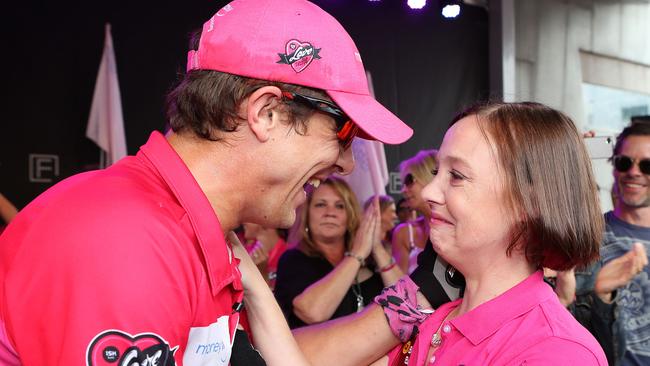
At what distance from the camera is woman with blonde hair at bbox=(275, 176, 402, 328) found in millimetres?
3467

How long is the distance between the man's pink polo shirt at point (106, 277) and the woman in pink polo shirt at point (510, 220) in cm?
56

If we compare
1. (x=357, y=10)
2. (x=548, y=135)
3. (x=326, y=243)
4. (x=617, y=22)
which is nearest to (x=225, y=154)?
(x=548, y=135)

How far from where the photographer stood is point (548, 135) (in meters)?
1.41

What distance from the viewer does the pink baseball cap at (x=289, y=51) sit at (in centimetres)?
133

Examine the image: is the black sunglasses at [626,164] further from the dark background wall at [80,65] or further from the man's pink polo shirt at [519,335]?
the dark background wall at [80,65]

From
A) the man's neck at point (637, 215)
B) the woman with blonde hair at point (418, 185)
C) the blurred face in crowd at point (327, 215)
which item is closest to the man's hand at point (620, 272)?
the man's neck at point (637, 215)

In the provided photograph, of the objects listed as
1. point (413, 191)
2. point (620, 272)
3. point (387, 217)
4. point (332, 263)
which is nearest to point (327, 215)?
point (332, 263)

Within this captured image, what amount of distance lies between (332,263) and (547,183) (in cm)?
249

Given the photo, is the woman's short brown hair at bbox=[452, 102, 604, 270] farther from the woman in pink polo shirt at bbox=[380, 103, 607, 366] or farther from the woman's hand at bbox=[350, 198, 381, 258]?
the woman's hand at bbox=[350, 198, 381, 258]

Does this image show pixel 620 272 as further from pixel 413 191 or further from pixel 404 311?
pixel 413 191

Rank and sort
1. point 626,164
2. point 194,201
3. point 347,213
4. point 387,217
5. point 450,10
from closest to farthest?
point 194,201 → point 626,164 → point 347,213 → point 450,10 → point 387,217

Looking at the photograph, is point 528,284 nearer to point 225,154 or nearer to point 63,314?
point 225,154

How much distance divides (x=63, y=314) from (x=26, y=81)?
14.8 ft

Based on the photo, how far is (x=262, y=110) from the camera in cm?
137
